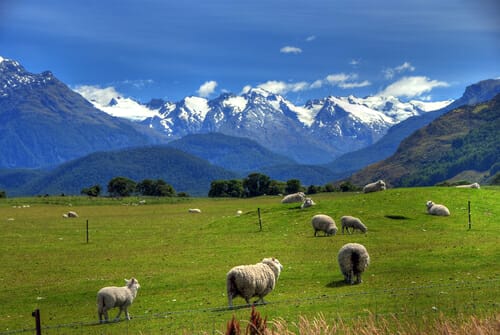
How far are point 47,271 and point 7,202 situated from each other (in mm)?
97338

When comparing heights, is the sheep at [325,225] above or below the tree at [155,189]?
below

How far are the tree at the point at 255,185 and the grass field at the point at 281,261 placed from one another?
10984cm

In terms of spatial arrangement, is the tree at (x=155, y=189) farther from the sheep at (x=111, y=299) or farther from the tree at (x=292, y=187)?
the sheep at (x=111, y=299)

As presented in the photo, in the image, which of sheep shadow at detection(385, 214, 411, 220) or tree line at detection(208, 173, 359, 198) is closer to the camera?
sheep shadow at detection(385, 214, 411, 220)

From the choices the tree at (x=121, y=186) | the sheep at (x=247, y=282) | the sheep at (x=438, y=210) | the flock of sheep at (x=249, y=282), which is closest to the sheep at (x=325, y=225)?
the sheep at (x=438, y=210)

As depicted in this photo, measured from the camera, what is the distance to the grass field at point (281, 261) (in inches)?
821

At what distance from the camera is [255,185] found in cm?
17575

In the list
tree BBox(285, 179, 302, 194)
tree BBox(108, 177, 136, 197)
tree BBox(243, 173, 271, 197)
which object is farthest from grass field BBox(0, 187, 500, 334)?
tree BBox(108, 177, 136, 197)

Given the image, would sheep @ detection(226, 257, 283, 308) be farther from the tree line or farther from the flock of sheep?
the tree line

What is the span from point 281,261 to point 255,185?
5557 inches

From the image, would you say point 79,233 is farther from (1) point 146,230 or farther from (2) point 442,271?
(2) point 442,271

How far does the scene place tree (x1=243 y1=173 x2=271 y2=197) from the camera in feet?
571

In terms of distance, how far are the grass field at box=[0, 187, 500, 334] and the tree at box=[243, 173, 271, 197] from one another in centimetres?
10984

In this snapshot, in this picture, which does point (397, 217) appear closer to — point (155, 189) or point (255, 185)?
point (255, 185)
